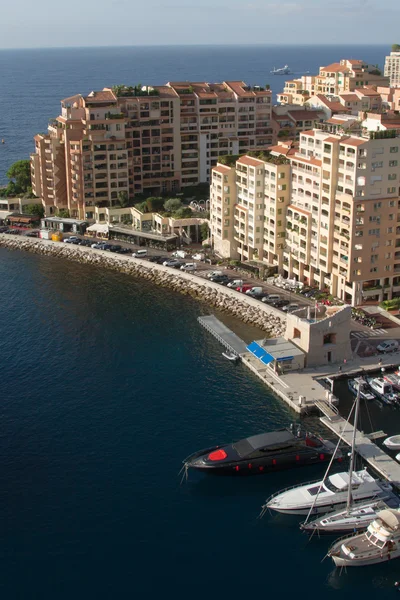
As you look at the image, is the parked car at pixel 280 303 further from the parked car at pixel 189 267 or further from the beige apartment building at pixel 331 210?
the parked car at pixel 189 267

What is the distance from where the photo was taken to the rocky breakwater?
76.3 meters

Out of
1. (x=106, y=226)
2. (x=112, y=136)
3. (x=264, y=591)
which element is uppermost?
(x=112, y=136)

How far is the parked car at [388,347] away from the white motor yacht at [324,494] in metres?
21.1

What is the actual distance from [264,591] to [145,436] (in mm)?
17794

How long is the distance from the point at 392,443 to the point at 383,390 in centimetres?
803

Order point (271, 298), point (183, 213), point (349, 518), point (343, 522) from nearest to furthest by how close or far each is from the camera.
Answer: point (343, 522)
point (349, 518)
point (271, 298)
point (183, 213)

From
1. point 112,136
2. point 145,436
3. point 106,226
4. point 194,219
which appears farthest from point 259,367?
point 112,136

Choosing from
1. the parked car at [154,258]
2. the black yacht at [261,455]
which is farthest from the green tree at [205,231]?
the black yacht at [261,455]

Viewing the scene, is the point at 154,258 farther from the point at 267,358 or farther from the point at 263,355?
the point at 267,358

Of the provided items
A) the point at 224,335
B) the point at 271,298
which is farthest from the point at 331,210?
the point at 224,335

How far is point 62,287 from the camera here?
294ft

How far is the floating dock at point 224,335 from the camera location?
227 feet

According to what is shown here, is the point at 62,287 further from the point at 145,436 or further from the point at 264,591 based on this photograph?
the point at 264,591

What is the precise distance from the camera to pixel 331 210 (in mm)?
76062
